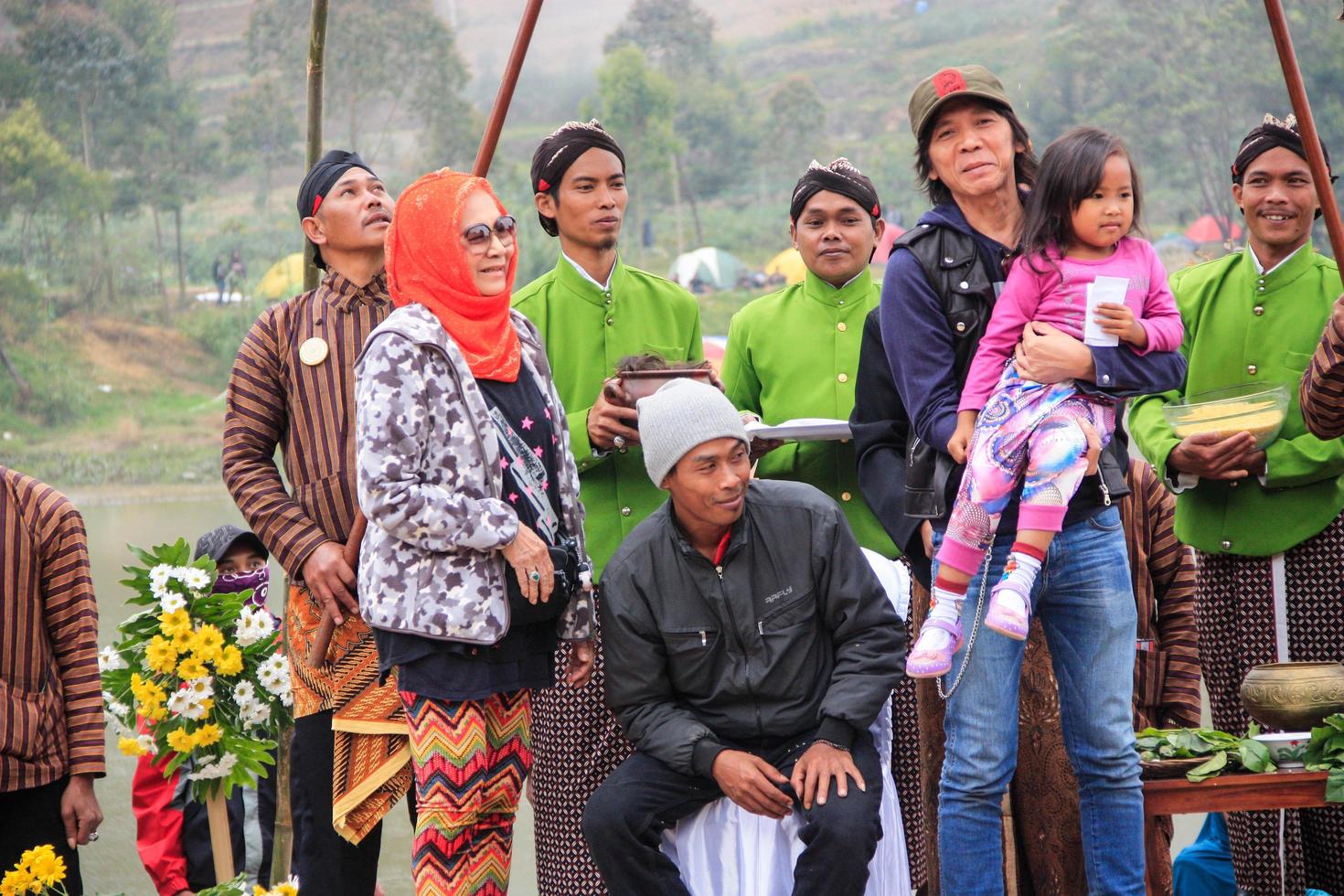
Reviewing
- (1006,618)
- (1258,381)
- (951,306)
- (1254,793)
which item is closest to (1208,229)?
(1258,381)

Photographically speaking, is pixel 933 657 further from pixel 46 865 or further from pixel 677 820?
pixel 46 865

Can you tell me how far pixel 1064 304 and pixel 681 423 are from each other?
2.80 ft

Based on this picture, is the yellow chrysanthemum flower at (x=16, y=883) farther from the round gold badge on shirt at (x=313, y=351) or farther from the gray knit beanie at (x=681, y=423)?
the gray knit beanie at (x=681, y=423)

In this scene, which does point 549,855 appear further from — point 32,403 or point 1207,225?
point 1207,225

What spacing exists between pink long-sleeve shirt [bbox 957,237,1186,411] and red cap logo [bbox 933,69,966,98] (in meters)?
0.40

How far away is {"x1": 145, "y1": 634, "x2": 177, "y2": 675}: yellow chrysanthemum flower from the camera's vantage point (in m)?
3.58

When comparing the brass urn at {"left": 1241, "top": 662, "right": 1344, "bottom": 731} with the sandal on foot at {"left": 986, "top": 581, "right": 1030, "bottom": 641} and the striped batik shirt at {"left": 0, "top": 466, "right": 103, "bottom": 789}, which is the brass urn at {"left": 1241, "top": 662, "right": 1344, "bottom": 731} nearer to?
the sandal on foot at {"left": 986, "top": 581, "right": 1030, "bottom": 641}

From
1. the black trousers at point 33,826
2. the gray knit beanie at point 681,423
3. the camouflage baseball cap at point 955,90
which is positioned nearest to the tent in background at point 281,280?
the black trousers at point 33,826

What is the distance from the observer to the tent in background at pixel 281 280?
17.7m

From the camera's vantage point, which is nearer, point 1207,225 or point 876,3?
point 1207,225

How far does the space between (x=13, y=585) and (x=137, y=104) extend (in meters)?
17.4

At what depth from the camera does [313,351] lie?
348 cm

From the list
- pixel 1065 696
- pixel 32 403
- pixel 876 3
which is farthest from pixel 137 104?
pixel 1065 696

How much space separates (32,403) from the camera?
56.2 ft
